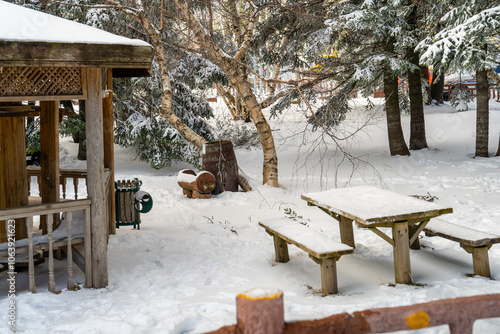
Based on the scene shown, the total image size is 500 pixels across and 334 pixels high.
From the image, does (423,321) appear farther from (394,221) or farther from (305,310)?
(394,221)

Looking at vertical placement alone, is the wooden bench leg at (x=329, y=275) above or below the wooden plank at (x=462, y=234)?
below

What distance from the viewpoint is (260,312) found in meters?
1.98

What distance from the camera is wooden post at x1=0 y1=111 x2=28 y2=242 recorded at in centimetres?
623

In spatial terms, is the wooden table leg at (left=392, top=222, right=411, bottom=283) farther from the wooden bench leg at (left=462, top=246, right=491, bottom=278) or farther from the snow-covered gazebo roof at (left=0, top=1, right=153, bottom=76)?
the snow-covered gazebo roof at (left=0, top=1, right=153, bottom=76)

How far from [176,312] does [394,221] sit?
248 centimetres

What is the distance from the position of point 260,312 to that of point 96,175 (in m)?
3.87

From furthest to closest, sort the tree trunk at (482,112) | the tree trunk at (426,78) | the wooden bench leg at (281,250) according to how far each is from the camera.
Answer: the tree trunk at (426,78), the tree trunk at (482,112), the wooden bench leg at (281,250)

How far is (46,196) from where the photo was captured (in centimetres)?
685

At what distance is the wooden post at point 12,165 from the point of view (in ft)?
20.4

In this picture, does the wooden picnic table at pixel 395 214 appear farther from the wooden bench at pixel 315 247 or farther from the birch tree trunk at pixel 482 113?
the birch tree trunk at pixel 482 113

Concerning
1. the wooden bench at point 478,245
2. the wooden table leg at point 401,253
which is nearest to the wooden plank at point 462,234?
the wooden bench at point 478,245

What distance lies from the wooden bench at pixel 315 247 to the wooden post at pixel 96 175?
6.77 feet

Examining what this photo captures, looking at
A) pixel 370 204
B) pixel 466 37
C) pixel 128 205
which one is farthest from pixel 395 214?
pixel 466 37

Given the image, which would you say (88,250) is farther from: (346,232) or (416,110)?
(416,110)
